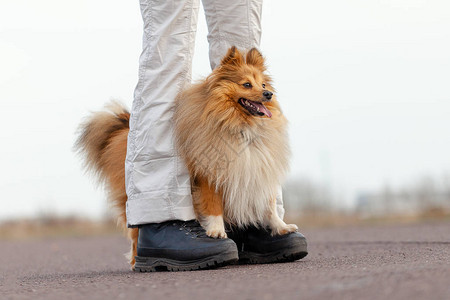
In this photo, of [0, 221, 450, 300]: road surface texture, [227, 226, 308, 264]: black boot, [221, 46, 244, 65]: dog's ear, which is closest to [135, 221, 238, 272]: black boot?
[0, 221, 450, 300]: road surface texture

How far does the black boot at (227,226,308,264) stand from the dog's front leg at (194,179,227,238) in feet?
1.04

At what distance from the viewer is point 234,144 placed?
4020 millimetres

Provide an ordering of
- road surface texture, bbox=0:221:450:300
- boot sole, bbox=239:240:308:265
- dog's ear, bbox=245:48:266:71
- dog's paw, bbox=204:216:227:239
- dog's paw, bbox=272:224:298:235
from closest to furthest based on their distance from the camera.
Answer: road surface texture, bbox=0:221:450:300 → dog's paw, bbox=204:216:227:239 → boot sole, bbox=239:240:308:265 → dog's paw, bbox=272:224:298:235 → dog's ear, bbox=245:48:266:71

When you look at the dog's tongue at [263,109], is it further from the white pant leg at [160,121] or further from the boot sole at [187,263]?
the boot sole at [187,263]

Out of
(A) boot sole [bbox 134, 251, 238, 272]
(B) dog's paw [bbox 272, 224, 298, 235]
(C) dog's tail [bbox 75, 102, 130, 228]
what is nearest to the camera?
(A) boot sole [bbox 134, 251, 238, 272]

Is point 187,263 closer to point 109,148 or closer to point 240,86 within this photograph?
point 240,86

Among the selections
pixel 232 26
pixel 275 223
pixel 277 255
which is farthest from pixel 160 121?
pixel 277 255

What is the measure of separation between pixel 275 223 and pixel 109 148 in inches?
52.5

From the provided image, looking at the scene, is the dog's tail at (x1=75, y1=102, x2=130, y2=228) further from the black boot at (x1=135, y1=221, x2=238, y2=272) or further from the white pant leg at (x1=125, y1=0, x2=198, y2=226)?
the black boot at (x1=135, y1=221, x2=238, y2=272)

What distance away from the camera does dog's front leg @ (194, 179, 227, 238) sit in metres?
3.92

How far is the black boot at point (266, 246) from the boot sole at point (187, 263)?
1.32ft

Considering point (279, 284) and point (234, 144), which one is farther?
point (234, 144)

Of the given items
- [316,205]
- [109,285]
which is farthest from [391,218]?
[109,285]

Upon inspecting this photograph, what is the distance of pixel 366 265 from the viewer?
11.1 ft
